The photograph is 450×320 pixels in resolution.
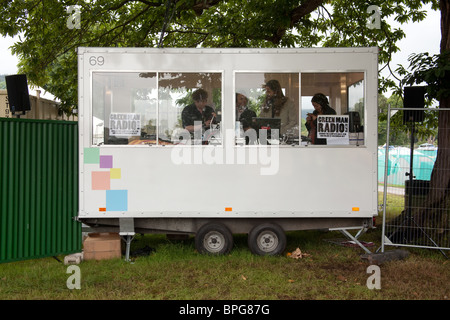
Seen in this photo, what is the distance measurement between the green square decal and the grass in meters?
1.46

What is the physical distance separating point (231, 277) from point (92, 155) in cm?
261

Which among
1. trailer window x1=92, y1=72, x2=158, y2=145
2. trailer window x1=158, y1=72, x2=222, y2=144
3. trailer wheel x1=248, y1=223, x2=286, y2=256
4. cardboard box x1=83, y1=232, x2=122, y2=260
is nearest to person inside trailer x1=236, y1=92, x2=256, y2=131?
trailer window x1=158, y1=72, x2=222, y2=144

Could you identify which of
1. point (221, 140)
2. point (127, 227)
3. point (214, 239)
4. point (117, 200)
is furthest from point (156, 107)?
point (214, 239)

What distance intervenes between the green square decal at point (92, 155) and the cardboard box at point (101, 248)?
1.20m

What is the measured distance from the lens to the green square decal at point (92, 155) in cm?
648

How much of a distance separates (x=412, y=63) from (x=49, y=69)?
9.34 metres

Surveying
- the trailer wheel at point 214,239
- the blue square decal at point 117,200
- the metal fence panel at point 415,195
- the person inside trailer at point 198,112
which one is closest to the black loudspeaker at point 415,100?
the metal fence panel at point 415,195

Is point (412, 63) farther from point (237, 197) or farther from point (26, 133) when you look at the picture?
point (26, 133)

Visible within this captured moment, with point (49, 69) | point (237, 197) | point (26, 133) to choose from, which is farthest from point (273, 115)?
point (49, 69)

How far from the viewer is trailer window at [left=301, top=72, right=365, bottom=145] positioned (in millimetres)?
6559

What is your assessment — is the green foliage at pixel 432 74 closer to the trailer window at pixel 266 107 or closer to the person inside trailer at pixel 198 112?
the trailer window at pixel 266 107

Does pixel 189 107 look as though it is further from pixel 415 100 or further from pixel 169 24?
pixel 169 24

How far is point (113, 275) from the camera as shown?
19.2 feet

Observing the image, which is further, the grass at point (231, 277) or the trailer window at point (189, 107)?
the trailer window at point (189, 107)
